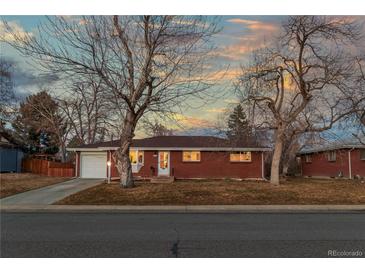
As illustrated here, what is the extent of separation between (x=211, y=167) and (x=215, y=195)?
11.3 meters

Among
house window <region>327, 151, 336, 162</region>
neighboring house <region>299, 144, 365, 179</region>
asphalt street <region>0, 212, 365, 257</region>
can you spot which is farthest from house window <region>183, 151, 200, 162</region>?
asphalt street <region>0, 212, 365, 257</region>

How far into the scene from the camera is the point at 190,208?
17297mm

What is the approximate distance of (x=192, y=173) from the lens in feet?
105

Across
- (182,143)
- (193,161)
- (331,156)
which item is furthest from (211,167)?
(331,156)

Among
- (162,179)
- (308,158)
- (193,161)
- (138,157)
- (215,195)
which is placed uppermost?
(308,158)

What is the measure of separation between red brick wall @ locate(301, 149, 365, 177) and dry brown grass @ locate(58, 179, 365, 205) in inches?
481

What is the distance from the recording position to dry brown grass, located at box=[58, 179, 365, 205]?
Answer: 761 inches

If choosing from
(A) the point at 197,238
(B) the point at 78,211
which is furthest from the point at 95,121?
(A) the point at 197,238

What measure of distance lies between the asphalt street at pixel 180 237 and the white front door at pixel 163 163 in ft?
61.7

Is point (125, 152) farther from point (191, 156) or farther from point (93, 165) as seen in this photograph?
point (93, 165)

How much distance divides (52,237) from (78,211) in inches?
278

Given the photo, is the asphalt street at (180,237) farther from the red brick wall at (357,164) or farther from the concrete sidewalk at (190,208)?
the red brick wall at (357,164)

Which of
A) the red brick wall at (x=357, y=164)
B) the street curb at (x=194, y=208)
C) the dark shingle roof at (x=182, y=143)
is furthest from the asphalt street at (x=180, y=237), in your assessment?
the red brick wall at (x=357, y=164)

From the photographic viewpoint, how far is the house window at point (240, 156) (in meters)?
32.1
